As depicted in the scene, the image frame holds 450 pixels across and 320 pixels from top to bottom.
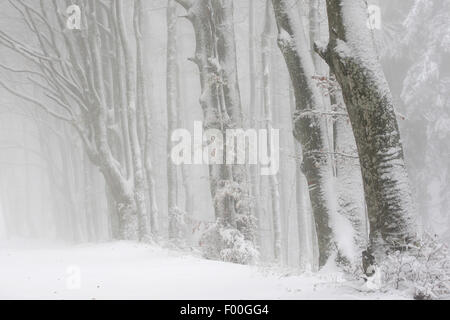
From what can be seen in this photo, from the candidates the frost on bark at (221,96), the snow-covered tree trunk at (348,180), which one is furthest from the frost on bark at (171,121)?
the snow-covered tree trunk at (348,180)

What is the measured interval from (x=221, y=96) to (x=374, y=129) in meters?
6.09

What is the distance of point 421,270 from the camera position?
16.8ft

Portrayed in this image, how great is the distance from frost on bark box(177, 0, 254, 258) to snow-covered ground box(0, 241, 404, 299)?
1540 mm

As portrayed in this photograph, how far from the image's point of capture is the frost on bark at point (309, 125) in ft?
26.2

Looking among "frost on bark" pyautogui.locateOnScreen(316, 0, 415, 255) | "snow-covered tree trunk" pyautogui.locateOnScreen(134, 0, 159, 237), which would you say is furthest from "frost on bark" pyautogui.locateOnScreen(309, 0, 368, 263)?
"snow-covered tree trunk" pyautogui.locateOnScreen(134, 0, 159, 237)

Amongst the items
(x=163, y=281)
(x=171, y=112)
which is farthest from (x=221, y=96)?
(x=171, y=112)

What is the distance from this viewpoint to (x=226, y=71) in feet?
37.5

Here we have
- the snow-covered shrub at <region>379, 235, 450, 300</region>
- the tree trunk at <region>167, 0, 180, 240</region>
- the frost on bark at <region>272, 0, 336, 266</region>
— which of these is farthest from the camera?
the tree trunk at <region>167, 0, 180, 240</region>

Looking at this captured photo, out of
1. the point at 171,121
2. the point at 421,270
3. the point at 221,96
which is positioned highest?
the point at 171,121

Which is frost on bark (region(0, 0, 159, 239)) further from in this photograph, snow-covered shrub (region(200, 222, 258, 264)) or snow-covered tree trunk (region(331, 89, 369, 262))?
snow-covered tree trunk (region(331, 89, 369, 262))

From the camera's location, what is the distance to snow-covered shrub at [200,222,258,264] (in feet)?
34.4

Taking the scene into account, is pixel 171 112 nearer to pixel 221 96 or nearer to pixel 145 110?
pixel 145 110
